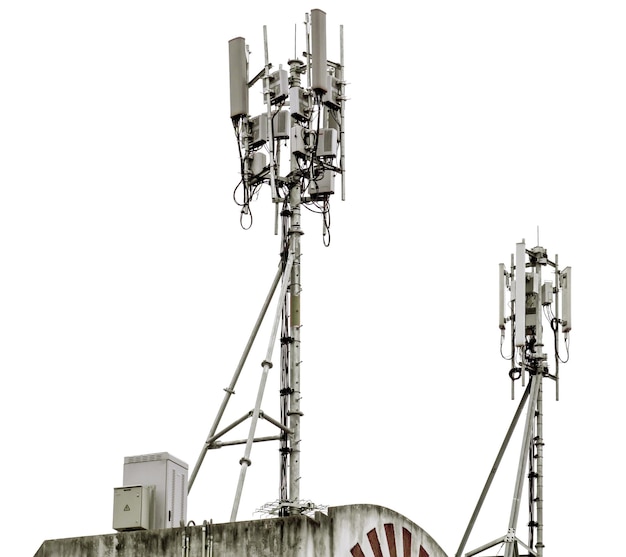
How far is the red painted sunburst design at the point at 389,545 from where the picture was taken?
41.5 m

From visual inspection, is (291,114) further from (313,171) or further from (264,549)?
(264,549)

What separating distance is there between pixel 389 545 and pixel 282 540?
334 cm

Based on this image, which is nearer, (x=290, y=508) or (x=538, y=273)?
(x=290, y=508)

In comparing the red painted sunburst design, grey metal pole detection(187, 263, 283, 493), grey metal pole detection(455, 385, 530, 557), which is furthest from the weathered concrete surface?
grey metal pole detection(455, 385, 530, 557)

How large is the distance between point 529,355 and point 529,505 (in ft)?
13.7

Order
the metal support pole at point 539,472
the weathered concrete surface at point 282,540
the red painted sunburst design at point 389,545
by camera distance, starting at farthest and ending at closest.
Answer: the metal support pole at point 539,472 < the red painted sunburst design at point 389,545 < the weathered concrete surface at point 282,540

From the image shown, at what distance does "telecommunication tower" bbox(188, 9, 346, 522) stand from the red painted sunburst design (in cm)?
689

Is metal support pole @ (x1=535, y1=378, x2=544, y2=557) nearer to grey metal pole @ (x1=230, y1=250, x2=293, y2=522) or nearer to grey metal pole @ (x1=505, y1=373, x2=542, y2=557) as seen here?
grey metal pole @ (x1=505, y1=373, x2=542, y2=557)

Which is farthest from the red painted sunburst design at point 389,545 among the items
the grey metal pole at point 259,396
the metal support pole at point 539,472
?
the metal support pole at point 539,472

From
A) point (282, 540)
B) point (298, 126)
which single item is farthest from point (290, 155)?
point (282, 540)

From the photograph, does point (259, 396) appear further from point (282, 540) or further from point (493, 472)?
point (282, 540)

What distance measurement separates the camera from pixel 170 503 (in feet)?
142

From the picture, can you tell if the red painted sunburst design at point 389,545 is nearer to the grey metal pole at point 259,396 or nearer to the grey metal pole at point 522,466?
the grey metal pole at point 259,396

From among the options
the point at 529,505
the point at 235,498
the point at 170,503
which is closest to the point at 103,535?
the point at 170,503
